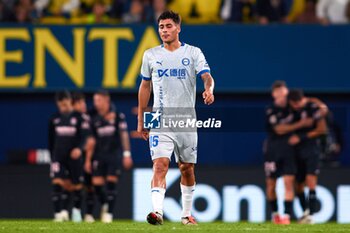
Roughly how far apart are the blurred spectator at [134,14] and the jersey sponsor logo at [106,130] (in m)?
2.10

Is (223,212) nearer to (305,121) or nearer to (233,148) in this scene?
(233,148)

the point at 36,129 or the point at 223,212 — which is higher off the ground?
the point at 36,129

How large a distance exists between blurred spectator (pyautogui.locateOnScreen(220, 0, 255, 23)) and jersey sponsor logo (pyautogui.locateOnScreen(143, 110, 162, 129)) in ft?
28.0

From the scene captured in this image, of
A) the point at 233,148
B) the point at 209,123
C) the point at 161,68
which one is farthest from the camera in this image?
the point at 233,148

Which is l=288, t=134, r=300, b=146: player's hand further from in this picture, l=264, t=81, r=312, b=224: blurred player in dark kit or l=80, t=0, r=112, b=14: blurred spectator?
l=80, t=0, r=112, b=14: blurred spectator

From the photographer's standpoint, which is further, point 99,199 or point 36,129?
point 36,129

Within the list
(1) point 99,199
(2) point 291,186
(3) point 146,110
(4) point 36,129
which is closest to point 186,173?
(3) point 146,110

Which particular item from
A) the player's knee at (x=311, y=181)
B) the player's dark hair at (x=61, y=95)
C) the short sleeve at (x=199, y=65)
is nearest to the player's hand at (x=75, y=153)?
the player's dark hair at (x=61, y=95)

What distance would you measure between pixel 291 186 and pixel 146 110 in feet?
19.2

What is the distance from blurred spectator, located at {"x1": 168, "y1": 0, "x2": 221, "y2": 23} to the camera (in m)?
19.3

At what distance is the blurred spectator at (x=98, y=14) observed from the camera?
19297mm

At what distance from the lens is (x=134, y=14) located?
63.6 ft

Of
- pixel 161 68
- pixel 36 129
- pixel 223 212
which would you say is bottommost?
pixel 223 212

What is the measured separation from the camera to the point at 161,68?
10844mm
